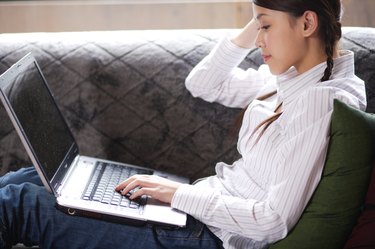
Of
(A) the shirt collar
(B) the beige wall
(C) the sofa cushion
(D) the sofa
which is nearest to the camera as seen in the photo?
(C) the sofa cushion

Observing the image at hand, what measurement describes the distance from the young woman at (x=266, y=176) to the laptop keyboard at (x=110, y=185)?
3 centimetres

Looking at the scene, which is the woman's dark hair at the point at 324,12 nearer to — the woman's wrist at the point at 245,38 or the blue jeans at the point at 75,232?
the woman's wrist at the point at 245,38

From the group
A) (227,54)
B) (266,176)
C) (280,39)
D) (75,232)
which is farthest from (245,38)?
(75,232)

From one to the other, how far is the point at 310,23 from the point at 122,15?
1.08 metres

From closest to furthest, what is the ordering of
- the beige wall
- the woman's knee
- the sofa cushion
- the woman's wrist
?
the sofa cushion → the woman's knee → the woman's wrist → the beige wall

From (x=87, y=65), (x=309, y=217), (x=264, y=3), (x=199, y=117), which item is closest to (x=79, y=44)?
(x=87, y=65)

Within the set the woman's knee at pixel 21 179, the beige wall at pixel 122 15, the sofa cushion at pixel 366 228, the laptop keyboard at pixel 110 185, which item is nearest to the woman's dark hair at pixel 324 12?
the sofa cushion at pixel 366 228

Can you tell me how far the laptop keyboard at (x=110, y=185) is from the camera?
1182mm

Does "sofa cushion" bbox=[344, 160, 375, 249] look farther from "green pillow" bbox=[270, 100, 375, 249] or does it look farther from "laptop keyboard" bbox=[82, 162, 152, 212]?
"laptop keyboard" bbox=[82, 162, 152, 212]

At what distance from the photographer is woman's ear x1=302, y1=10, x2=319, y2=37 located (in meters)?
1.05

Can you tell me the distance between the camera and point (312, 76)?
3.66 feet

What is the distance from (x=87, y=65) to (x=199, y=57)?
0.34 meters

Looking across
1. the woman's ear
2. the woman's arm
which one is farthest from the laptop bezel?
the woman's ear

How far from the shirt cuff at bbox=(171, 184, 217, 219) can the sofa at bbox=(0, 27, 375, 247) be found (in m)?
0.38
